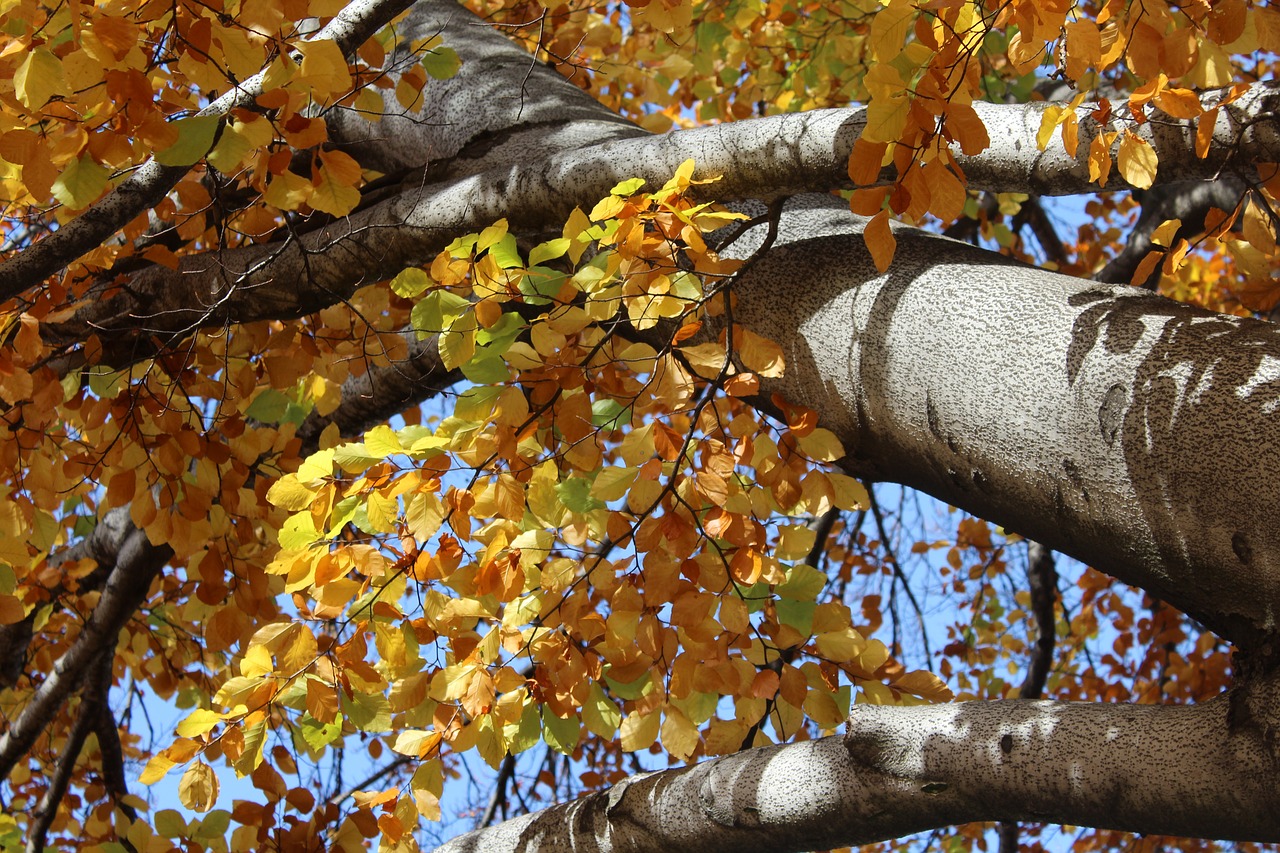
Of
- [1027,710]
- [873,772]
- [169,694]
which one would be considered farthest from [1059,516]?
[169,694]

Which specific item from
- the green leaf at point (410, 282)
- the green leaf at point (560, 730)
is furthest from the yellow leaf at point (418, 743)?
the green leaf at point (410, 282)

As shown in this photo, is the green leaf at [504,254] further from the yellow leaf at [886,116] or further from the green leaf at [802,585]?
the green leaf at [802,585]

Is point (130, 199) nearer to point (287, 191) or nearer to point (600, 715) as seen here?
point (287, 191)

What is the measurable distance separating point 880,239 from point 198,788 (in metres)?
1.29

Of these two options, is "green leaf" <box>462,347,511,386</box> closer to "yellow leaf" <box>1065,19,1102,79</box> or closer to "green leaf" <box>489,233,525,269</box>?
"green leaf" <box>489,233,525,269</box>

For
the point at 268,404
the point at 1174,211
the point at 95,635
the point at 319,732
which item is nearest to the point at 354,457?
the point at 319,732

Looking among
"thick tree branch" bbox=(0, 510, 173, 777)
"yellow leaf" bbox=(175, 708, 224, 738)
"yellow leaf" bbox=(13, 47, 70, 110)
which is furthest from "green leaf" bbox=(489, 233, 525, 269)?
"thick tree branch" bbox=(0, 510, 173, 777)

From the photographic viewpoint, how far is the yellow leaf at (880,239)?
3.61 feet

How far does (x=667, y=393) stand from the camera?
1334 mm

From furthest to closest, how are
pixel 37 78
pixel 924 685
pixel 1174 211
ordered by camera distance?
pixel 1174 211
pixel 924 685
pixel 37 78

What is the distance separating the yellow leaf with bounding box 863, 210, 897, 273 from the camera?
110 centimetres

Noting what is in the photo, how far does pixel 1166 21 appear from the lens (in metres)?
1.26

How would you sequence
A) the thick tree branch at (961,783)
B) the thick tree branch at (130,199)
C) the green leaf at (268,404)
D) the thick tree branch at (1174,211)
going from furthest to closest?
the thick tree branch at (1174,211), the green leaf at (268,404), the thick tree branch at (130,199), the thick tree branch at (961,783)

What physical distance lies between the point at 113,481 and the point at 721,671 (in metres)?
1.25
